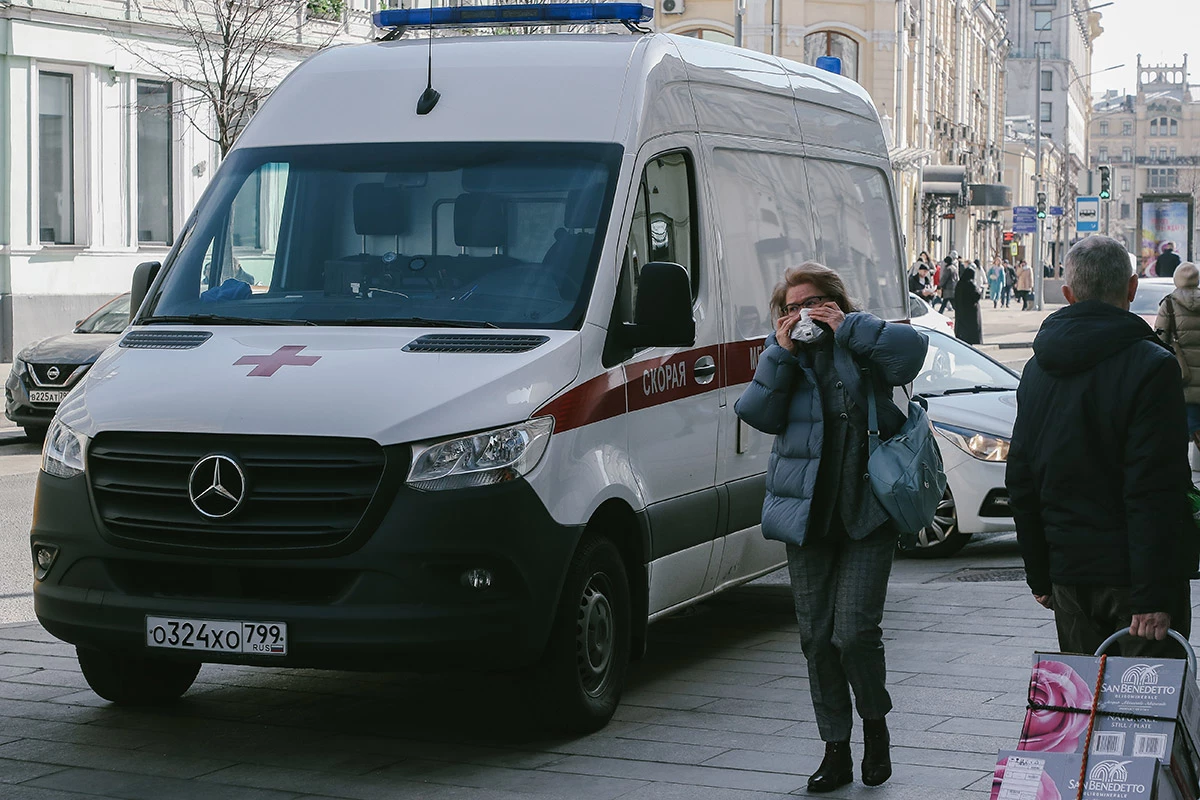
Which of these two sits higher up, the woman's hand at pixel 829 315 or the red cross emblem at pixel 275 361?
the woman's hand at pixel 829 315

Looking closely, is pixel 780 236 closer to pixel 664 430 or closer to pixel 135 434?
pixel 664 430

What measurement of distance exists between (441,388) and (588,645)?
116 centimetres

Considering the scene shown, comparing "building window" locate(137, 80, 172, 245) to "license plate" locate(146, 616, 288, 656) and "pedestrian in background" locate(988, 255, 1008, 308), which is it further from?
"pedestrian in background" locate(988, 255, 1008, 308)

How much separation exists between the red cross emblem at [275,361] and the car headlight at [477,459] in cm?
62

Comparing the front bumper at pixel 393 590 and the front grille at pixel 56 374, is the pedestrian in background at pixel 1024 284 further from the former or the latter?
the front bumper at pixel 393 590

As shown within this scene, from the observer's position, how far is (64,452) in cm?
648

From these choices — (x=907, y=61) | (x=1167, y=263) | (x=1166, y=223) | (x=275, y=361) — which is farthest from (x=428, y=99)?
(x=907, y=61)

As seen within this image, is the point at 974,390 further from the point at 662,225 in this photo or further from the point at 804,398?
the point at 804,398

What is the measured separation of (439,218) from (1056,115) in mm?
138174

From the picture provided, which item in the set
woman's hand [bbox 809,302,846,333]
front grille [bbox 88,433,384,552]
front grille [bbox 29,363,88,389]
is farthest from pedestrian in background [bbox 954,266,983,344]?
front grille [bbox 88,433,384,552]

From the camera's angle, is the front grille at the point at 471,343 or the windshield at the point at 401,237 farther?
the windshield at the point at 401,237

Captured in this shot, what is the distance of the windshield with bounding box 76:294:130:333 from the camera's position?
730 inches

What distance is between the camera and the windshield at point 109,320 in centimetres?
1853

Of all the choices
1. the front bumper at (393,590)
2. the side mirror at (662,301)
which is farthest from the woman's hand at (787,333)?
the front bumper at (393,590)
